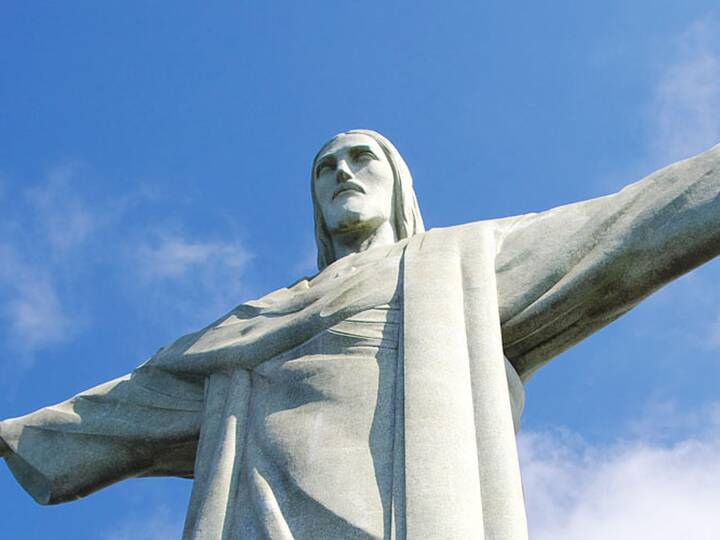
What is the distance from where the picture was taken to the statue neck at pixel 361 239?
1121cm

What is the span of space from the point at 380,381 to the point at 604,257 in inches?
67.9

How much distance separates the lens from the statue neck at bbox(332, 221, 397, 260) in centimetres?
1121

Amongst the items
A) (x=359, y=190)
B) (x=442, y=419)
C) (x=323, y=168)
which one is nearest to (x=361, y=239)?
(x=359, y=190)

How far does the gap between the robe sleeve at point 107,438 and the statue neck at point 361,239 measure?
1.74 metres

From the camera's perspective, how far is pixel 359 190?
37.3ft

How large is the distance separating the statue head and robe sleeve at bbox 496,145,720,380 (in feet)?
5.37

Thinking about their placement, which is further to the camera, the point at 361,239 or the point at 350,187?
the point at 350,187

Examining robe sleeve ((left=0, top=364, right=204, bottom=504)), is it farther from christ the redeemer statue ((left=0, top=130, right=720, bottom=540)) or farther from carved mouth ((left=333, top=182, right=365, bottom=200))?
carved mouth ((left=333, top=182, right=365, bottom=200))

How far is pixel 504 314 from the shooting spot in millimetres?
9602

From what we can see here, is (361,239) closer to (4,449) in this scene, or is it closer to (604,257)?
(604,257)

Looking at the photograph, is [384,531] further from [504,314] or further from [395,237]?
[395,237]

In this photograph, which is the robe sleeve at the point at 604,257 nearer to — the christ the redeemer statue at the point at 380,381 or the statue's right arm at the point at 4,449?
the christ the redeemer statue at the point at 380,381

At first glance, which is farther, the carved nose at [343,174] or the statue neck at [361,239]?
the carved nose at [343,174]

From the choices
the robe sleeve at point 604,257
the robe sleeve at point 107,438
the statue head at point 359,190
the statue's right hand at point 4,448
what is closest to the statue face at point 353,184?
the statue head at point 359,190
